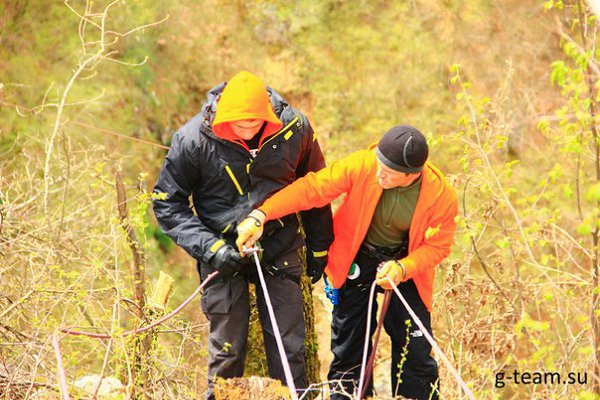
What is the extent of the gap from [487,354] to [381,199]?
1870mm

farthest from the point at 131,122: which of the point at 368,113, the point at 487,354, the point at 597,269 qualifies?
the point at 597,269

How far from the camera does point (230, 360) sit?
3.74 meters

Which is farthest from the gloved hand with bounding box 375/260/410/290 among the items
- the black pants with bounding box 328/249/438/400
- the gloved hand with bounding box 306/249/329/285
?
the gloved hand with bounding box 306/249/329/285

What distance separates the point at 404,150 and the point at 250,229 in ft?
2.82

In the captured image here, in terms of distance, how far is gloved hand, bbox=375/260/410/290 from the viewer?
11.9 feet

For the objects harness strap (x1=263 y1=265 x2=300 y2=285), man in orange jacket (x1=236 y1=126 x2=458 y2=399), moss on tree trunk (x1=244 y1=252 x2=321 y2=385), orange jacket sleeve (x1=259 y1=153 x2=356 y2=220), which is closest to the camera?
man in orange jacket (x1=236 y1=126 x2=458 y2=399)

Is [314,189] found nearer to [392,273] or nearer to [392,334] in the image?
[392,273]

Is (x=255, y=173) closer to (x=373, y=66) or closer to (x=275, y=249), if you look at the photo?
(x=275, y=249)

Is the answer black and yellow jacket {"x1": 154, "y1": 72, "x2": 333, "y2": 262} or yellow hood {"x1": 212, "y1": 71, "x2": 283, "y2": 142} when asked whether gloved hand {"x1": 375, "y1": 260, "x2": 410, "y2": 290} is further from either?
yellow hood {"x1": 212, "y1": 71, "x2": 283, "y2": 142}

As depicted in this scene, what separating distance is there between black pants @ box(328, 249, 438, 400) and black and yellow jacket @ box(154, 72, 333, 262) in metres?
0.48

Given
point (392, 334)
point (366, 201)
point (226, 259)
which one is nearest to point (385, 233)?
point (366, 201)

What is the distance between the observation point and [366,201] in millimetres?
3723

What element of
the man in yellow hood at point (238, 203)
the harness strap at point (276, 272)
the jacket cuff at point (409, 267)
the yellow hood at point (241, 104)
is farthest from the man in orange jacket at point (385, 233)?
the yellow hood at point (241, 104)

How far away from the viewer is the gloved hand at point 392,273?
3.63m
